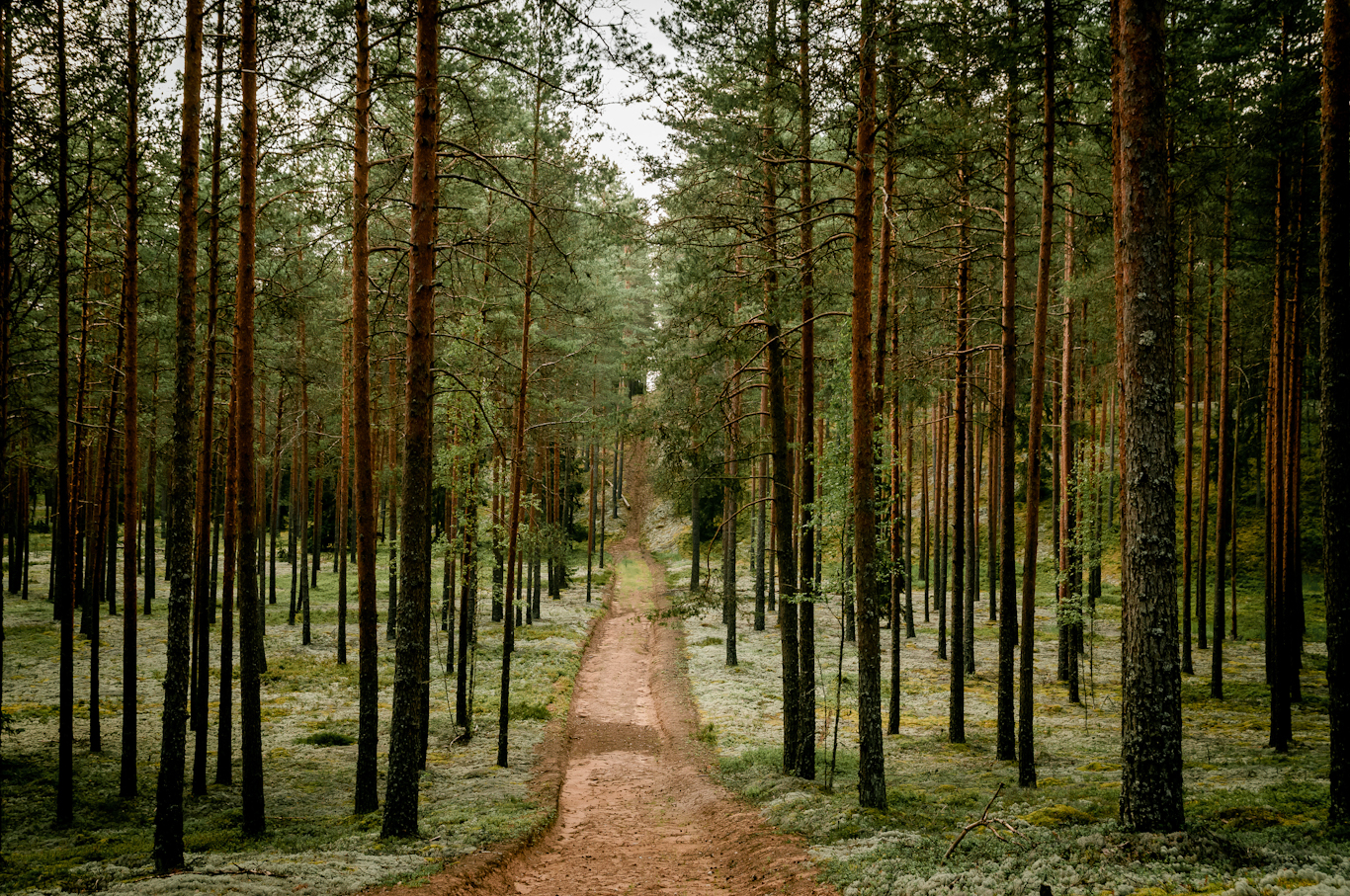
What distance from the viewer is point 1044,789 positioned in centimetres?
1074

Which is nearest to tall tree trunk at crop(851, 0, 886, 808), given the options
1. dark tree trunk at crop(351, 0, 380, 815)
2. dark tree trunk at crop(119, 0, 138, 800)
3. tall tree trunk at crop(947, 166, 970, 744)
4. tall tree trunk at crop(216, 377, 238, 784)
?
tall tree trunk at crop(947, 166, 970, 744)

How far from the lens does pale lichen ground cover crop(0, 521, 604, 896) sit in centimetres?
784

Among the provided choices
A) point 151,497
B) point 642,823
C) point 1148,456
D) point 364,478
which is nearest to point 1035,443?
point 1148,456

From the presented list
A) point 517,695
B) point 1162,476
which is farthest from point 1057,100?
point 517,695

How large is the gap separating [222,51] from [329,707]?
1495 cm

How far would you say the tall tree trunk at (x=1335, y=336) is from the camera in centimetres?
734

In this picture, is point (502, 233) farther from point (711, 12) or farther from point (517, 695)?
point (517, 695)

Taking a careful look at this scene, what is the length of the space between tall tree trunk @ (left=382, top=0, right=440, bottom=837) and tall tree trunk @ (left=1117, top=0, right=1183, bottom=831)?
7.44 metres

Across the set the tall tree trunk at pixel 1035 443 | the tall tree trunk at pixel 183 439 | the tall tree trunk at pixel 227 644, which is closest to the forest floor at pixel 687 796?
the tall tree trunk at pixel 227 644

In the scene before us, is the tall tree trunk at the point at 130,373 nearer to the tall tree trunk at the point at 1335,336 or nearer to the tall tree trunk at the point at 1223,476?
the tall tree trunk at the point at 1335,336

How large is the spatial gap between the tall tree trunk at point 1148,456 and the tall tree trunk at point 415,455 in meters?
7.44

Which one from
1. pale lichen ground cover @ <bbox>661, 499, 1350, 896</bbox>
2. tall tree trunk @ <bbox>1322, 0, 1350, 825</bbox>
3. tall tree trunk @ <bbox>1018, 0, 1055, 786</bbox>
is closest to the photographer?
pale lichen ground cover @ <bbox>661, 499, 1350, 896</bbox>

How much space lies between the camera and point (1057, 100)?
10750mm

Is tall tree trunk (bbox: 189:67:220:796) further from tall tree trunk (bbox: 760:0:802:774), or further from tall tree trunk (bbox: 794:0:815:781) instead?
tall tree trunk (bbox: 794:0:815:781)
